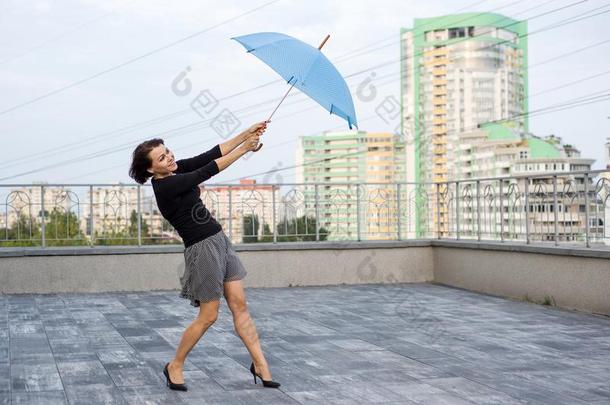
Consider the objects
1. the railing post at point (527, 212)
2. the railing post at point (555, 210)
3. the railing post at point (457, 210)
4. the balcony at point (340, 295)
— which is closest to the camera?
the balcony at point (340, 295)

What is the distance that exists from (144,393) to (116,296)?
5813mm

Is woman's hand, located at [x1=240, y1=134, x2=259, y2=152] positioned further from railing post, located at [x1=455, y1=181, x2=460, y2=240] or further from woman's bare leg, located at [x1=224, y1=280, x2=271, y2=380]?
railing post, located at [x1=455, y1=181, x2=460, y2=240]

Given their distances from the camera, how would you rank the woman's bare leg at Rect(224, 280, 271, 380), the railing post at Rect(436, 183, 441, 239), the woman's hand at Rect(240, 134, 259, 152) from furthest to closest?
the railing post at Rect(436, 183, 441, 239) < the woman's bare leg at Rect(224, 280, 271, 380) < the woman's hand at Rect(240, 134, 259, 152)

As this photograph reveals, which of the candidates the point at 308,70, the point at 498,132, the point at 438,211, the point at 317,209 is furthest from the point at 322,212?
the point at 498,132

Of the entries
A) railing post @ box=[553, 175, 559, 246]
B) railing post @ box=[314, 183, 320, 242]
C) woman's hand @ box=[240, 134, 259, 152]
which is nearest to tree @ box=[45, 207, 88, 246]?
railing post @ box=[314, 183, 320, 242]

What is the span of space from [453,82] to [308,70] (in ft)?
435

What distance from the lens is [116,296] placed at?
10.6 m

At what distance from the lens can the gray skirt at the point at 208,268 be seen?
4.96 metres

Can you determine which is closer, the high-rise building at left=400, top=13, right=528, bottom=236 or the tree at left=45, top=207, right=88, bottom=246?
the tree at left=45, top=207, right=88, bottom=246

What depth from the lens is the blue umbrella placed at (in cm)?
514

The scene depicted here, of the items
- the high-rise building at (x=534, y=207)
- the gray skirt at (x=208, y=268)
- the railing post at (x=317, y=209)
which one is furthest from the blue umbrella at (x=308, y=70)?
the railing post at (x=317, y=209)

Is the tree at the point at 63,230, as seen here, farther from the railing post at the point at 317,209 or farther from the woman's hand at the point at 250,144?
the woman's hand at the point at 250,144

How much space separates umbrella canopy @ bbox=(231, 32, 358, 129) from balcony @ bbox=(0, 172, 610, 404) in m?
1.79

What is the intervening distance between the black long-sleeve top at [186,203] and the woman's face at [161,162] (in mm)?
52
